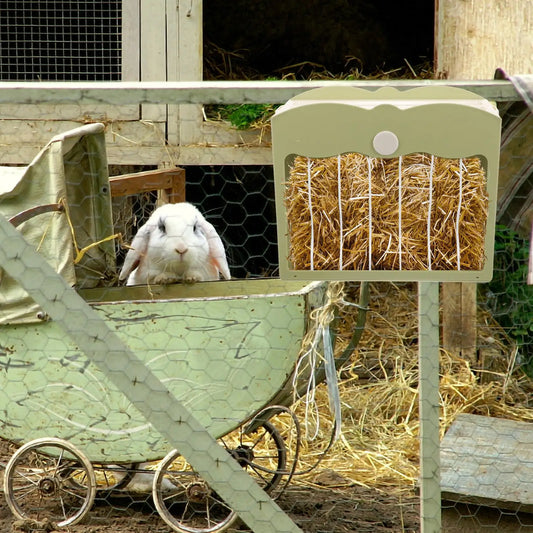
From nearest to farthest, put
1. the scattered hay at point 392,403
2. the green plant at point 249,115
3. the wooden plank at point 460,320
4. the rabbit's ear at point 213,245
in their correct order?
the scattered hay at point 392,403 → the rabbit's ear at point 213,245 → the wooden plank at point 460,320 → the green plant at point 249,115

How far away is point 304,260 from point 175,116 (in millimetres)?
3488

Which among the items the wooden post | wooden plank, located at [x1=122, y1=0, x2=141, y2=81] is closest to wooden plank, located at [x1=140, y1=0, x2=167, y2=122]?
wooden plank, located at [x1=122, y1=0, x2=141, y2=81]

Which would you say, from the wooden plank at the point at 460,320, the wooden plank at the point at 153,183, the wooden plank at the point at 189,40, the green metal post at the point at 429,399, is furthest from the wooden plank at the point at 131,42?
the green metal post at the point at 429,399

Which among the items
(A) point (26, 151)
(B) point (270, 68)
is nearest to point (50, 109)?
(A) point (26, 151)

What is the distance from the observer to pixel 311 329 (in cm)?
318

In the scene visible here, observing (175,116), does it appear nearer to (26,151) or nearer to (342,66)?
(26,151)

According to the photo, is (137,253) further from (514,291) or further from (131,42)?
(514,291)

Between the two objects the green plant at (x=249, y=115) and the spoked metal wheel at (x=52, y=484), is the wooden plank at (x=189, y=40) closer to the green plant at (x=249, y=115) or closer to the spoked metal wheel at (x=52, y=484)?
the green plant at (x=249, y=115)

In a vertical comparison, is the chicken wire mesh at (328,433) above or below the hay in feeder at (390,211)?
below

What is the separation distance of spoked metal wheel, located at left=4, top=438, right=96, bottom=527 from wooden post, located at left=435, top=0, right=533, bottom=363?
6.82ft

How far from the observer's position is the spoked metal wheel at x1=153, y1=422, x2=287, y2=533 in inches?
121

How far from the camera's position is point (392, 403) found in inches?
176

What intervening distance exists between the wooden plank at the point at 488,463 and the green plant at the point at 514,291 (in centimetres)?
108

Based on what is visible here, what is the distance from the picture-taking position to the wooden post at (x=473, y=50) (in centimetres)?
450
